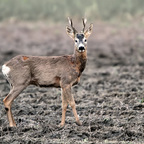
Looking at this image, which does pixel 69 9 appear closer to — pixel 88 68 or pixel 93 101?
pixel 88 68

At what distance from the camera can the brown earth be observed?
27.6 feet

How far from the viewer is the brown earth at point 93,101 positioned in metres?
8.42

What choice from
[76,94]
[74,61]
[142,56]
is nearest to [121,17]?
[142,56]

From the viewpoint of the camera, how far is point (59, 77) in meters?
9.72

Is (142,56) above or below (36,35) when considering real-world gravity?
below

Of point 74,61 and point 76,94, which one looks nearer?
point 74,61

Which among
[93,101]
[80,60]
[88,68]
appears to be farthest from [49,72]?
[88,68]

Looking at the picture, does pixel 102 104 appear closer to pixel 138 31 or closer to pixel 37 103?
pixel 37 103

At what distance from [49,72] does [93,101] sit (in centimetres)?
244

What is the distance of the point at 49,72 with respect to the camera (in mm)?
9727

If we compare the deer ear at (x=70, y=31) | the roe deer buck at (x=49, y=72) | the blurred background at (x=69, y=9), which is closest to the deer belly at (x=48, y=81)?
the roe deer buck at (x=49, y=72)

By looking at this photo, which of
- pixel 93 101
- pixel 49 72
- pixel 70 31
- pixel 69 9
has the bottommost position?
pixel 93 101

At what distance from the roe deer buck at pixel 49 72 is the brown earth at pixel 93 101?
2.12ft

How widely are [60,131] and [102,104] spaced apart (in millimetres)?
2849
